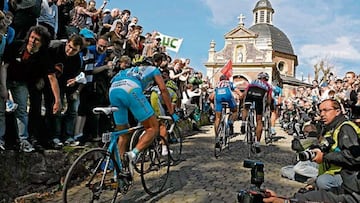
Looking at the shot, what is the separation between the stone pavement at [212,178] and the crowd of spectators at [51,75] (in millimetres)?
1274

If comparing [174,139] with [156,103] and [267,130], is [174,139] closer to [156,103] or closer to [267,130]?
[156,103]

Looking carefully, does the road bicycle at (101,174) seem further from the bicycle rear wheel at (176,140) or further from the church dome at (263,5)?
the church dome at (263,5)

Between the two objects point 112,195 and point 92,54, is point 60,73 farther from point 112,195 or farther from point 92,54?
point 112,195

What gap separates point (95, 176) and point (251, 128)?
5619 millimetres

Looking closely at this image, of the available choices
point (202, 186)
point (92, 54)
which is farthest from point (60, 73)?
point (202, 186)

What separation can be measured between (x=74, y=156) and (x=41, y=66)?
154cm

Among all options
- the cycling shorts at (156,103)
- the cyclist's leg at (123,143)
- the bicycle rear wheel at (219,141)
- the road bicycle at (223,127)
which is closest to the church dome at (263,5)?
the road bicycle at (223,127)

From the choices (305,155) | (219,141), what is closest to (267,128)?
(219,141)

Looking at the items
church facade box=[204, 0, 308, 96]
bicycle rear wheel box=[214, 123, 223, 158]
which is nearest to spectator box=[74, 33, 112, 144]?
bicycle rear wheel box=[214, 123, 223, 158]

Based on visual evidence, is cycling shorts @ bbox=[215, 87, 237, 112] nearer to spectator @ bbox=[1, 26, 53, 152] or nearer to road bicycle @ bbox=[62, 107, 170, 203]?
road bicycle @ bbox=[62, 107, 170, 203]

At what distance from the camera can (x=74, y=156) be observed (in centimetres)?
647

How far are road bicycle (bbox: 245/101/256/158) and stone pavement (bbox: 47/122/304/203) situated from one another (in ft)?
0.90

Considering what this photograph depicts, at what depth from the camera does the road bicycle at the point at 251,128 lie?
31.8ft

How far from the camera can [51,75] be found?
5.94 m
